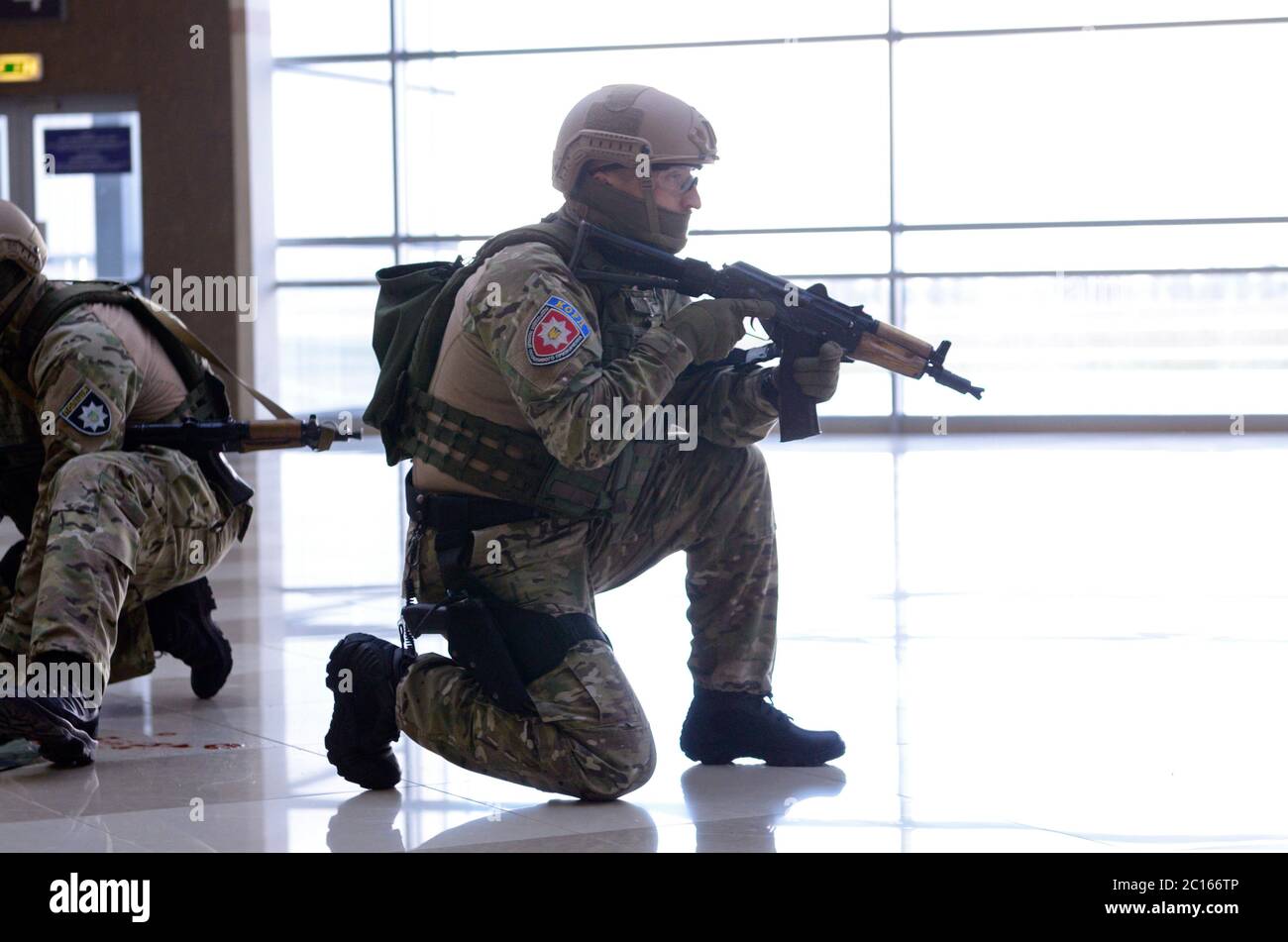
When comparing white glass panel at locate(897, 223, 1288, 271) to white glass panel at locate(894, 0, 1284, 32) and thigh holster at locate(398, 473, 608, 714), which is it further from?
thigh holster at locate(398, 473, 608, 714)

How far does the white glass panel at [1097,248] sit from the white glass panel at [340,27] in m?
3.77

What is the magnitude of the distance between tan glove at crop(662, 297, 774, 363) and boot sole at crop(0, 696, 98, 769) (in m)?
1.29

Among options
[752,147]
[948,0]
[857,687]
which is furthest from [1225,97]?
[857,687]

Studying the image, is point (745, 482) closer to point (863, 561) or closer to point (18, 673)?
point (18, 673)

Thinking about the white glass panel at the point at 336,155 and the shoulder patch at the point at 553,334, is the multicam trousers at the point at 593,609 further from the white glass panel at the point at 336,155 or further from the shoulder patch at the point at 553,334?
the white glass panel at the point at 336,155

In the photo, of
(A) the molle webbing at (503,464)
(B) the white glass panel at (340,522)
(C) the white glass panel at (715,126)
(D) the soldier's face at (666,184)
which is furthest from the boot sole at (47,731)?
(C) the white glass panel at (715,126)

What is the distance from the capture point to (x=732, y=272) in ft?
10.1

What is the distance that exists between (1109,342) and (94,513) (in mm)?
9385

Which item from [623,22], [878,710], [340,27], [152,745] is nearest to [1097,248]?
[623,22]

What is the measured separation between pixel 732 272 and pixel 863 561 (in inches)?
106

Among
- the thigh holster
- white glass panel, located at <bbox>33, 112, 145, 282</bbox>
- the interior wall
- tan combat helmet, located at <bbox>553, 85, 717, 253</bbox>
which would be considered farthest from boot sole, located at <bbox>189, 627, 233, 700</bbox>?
white glass panel, located at <bbox>33, 112, 145, 282</bbox>

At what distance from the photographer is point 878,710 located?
11.5 ft

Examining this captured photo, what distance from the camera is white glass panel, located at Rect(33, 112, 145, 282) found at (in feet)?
36.3

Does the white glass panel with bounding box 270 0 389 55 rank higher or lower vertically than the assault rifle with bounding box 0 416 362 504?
higher
